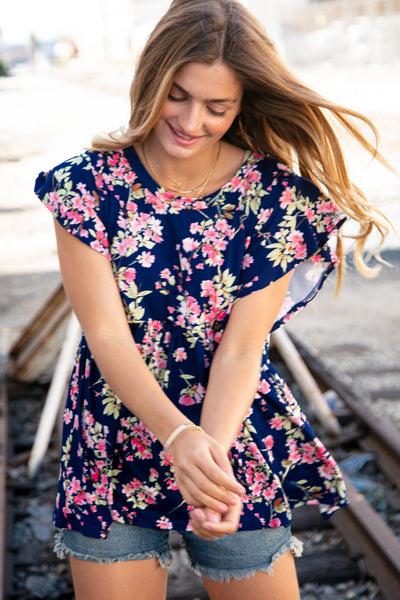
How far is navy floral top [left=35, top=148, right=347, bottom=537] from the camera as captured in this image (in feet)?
6.24

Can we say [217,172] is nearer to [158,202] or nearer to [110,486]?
[158,202]

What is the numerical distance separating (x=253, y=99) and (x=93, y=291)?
73cm

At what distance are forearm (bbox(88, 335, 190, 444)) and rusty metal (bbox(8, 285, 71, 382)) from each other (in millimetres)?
3252

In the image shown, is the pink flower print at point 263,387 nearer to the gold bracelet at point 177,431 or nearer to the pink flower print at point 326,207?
the gold bracelet at point 177,431

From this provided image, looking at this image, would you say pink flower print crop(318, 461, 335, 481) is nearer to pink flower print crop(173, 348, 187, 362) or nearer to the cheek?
pink flower print crop(173, 348, 187, 362)

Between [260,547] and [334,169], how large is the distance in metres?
1.09

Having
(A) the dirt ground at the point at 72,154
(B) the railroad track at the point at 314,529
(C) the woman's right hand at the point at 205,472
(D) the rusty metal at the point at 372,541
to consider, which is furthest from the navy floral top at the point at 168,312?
(B) the railroad track at the point at 314,529

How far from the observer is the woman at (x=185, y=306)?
1847 millimetres

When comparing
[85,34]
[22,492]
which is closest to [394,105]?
[22,492]

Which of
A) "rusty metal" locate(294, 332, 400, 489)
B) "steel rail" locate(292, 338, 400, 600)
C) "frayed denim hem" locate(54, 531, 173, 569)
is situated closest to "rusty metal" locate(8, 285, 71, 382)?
"rusty metal" locate(294, 332, 400, 489)

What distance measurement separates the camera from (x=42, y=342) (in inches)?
214

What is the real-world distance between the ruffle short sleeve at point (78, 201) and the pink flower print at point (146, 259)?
0.28 ft

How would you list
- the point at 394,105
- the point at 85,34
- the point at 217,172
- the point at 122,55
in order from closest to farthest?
the point at 217,172 < the point at 394,105 < the point at 122,55 < the point at 85,34

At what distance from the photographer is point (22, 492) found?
4.41 meters
